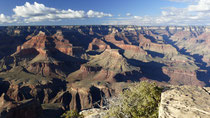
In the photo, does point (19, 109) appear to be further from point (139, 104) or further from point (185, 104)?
point (185, 104)

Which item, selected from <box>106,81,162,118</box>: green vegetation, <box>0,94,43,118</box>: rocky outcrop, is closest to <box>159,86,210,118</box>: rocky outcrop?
<box>106,81,162,118</box>: green vegetation

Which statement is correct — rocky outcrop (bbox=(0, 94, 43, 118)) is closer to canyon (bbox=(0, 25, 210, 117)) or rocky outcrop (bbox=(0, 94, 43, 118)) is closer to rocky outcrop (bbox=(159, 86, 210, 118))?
canyon (bbox=(0, 25, 210, 117))

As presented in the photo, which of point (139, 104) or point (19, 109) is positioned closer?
point (139, 104)

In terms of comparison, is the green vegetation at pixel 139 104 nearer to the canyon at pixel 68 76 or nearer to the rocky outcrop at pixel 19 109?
the canyon at pixel 68 76

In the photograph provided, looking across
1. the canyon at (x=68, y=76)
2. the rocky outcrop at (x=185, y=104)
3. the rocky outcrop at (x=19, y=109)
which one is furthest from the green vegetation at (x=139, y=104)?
the rocky outcrop at (x=19, y=109)

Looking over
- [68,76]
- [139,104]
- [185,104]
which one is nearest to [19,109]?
[139,104]

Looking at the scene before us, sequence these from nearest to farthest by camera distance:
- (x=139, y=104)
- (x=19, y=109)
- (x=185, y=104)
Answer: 1. (x=185, y=104)
2. (x=139, y=104)
3. (x=19, y=109)
